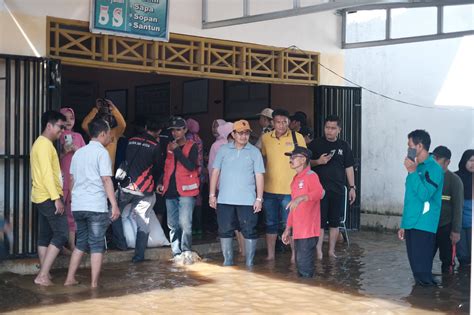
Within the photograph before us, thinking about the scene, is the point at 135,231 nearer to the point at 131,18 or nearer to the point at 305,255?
the point at 305,255

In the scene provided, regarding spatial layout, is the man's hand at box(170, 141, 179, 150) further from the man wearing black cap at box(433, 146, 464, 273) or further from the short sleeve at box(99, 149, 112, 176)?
the man wearing black cap at box(433, 146, 464, 273)

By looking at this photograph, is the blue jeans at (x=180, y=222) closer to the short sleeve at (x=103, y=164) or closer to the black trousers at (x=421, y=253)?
the short sleeve at (x=103, y=164)

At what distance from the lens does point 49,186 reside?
7324 mm

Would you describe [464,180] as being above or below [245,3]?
below

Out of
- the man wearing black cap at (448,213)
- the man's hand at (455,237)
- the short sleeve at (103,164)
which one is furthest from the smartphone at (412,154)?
the short sleeve at (103,164)

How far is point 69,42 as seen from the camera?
867cm

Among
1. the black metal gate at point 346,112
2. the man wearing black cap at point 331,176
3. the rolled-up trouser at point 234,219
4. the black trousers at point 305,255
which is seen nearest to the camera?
the black trousers at point 305,255

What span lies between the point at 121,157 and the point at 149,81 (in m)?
5.65

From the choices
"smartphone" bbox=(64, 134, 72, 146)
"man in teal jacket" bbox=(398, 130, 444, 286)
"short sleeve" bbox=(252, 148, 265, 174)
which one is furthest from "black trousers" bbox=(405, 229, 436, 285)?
"smartphone" bbox=(64, 134, 72, 146)

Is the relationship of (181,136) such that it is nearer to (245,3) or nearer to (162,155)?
(162,155)

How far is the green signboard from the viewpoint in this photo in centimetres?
870

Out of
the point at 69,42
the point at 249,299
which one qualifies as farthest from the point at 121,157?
the point at 249,299

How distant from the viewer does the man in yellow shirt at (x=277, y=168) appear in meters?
8.92

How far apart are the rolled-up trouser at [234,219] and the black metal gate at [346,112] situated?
314cm
